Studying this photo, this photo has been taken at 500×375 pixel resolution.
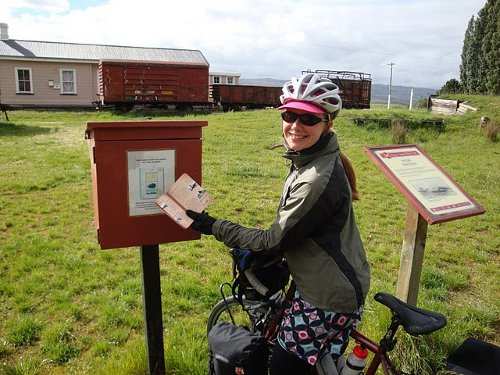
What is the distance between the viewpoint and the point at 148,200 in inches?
99.8

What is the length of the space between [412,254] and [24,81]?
3110 cm

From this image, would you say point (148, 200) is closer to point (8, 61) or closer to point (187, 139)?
point (187, 139)

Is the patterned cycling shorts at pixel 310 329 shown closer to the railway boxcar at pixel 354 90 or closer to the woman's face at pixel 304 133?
the woman's face at pixel 304 133

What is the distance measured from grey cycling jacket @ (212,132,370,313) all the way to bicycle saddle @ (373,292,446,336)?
159 millimetres

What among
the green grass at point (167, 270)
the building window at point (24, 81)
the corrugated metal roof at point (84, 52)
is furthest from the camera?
the corrugated metal roof at point (84, 52)

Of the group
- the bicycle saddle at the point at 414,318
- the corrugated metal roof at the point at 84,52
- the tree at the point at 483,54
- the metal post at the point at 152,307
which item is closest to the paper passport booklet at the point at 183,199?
the metal post at the point at 152,307

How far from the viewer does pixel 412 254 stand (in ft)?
10.7

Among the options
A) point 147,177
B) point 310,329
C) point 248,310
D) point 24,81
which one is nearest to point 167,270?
point 248,310

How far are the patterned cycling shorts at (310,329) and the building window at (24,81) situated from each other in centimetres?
3091

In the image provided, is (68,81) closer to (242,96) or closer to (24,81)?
(24,81)

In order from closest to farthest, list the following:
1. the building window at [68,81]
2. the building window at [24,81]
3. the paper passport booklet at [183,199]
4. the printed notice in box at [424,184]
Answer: the paper passport booklet at [183,199], the printed notice in box at [424,184], the building window at [24,81], the building window at [68,81]

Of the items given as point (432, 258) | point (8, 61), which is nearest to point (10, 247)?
point (432, 258)

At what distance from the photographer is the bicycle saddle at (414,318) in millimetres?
2176

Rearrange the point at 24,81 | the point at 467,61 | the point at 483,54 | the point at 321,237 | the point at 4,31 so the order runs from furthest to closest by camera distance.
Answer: the point at 467,61 < the point at 483,54 < the point at 4,31 < the point at 24,81 < the point at 321,237
